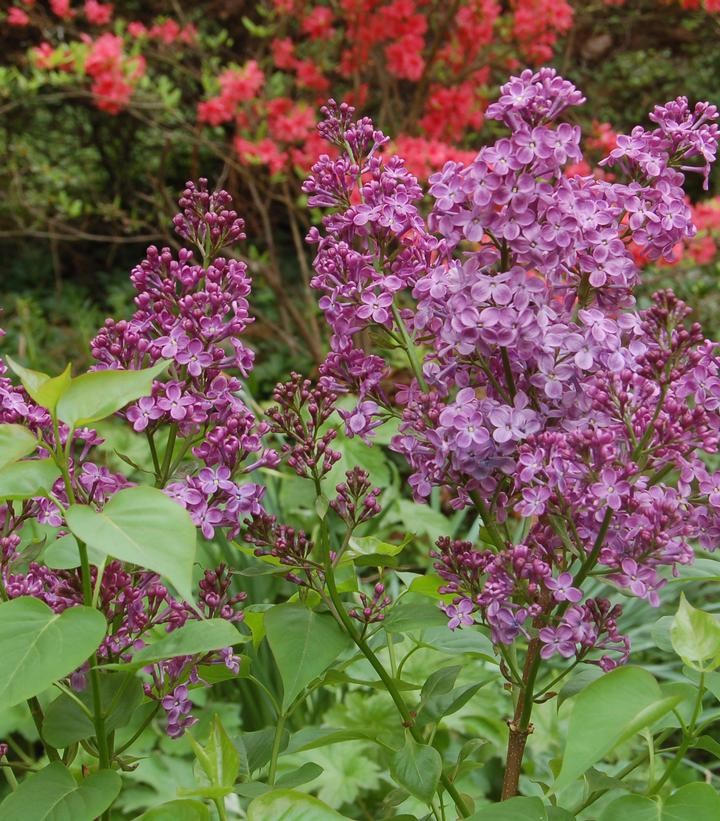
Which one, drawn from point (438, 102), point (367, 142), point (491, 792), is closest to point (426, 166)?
point (438, 102)

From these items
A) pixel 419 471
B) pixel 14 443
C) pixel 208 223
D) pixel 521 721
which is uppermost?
pixel 208 223

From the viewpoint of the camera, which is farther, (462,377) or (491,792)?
(491,792)

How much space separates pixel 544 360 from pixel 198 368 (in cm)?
28

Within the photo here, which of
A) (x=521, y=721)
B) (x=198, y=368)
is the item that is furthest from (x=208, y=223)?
(x=521, y=721)

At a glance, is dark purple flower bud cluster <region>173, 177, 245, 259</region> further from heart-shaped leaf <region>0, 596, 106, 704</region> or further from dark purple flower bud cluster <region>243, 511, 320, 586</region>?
heart-shaped leaf <region>0, 596, 106, 704</region>

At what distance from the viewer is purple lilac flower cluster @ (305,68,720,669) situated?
Result: 2.44 ft

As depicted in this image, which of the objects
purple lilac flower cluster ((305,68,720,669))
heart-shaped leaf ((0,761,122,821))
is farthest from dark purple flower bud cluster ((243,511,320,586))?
heart-shaped leaf ((0,761,122,821))

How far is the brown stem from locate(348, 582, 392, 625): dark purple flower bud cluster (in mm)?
137

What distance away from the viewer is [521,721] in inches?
33.9

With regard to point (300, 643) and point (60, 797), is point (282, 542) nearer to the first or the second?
point (300, 643)

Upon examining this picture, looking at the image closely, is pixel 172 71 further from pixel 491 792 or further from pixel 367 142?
pixel 367 142

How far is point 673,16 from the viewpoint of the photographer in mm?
6320

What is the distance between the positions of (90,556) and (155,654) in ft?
0.39

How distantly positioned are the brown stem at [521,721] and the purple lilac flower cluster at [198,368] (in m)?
0.27
